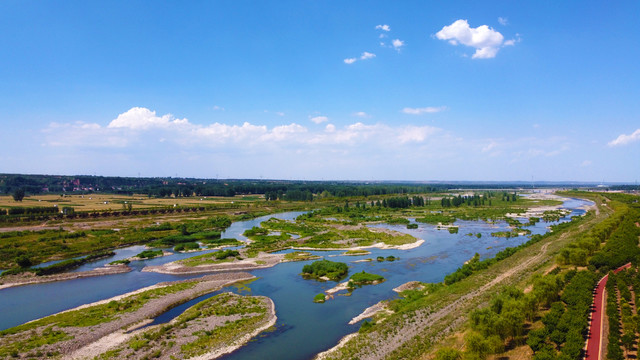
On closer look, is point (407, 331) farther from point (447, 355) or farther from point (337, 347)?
point (447, 355)

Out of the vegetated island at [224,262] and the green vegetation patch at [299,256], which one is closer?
the vegetated island at [224,262]

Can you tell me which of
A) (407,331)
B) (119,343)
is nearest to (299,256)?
(407,331)

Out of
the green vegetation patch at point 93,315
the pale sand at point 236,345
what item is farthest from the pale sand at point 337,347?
the green vegetation patch at point 93,315

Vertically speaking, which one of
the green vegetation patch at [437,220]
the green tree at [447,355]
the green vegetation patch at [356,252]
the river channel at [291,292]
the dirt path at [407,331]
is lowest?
the river channel at [291,292]

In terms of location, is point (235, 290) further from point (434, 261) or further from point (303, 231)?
point (303, 231)

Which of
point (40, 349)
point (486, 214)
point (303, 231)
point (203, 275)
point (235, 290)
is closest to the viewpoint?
point (40, 349)

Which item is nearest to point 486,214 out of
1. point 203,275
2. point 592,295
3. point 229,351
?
point 592,295

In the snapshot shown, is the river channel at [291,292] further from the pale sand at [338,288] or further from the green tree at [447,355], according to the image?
the green tree at [447,355]
